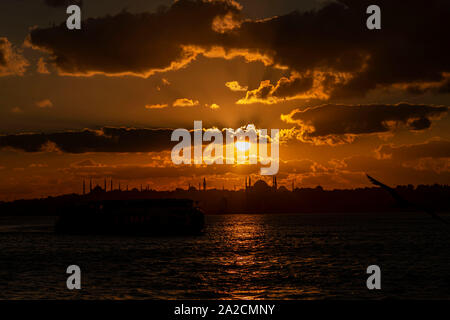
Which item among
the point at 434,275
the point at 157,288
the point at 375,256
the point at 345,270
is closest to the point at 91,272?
the point at 157,288

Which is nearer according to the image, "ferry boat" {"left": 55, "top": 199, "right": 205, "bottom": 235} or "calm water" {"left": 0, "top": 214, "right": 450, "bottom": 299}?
"calm water" {"left": 0, "top": 214, "right": 450, "bottom": 299}

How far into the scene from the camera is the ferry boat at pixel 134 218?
146m

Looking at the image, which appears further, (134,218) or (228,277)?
(134,218)

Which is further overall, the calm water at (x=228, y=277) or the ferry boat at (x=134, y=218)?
the ferry boat at (x=134, y=218)

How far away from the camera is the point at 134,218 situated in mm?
154875

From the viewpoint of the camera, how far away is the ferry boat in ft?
477
